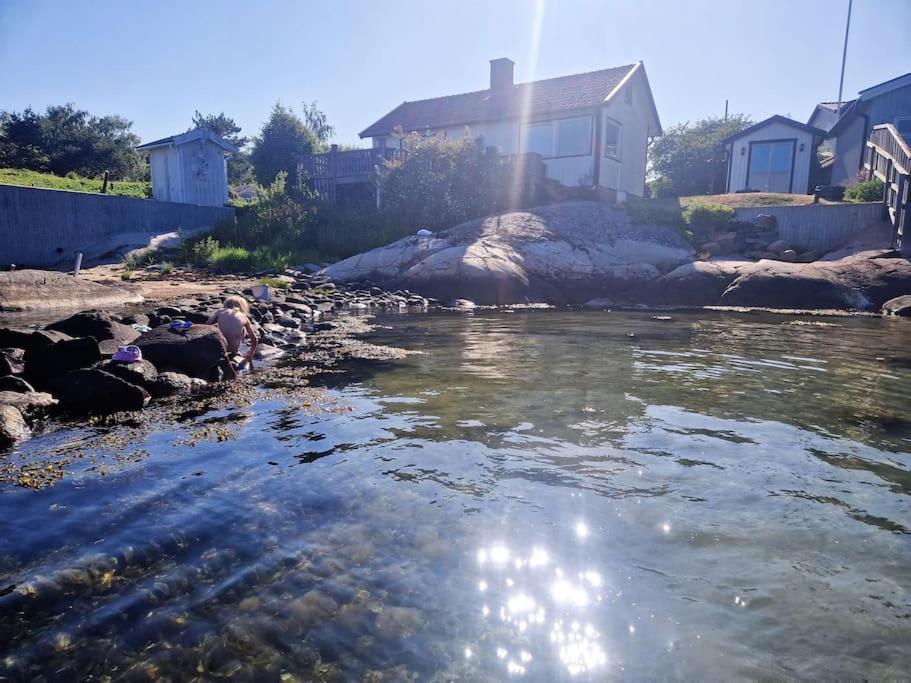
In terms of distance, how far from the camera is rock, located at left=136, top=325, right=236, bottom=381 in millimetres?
7078

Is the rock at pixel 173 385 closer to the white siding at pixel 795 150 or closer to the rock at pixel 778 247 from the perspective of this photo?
the rock at pixel 778 247

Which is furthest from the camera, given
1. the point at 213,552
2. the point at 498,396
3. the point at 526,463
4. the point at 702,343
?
the point at 702,343

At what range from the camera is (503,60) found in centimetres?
3012

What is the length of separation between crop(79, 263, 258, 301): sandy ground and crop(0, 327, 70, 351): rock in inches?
274

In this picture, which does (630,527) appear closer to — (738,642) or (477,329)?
(738,642)

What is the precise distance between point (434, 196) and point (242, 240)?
762 cm

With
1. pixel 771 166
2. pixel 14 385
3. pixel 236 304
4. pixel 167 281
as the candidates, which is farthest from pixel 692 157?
pixel 14 385

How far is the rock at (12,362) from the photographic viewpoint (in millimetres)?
6164

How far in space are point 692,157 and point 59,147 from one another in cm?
4211

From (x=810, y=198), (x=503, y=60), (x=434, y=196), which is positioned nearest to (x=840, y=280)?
(x=810, y=198)

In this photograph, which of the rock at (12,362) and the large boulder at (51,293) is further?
the large boulder at (51,293)

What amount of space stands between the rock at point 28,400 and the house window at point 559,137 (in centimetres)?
2422

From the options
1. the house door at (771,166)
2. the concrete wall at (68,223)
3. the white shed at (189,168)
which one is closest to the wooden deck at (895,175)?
the house door at (771,166)

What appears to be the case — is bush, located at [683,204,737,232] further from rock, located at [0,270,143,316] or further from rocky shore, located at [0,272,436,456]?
rock, located at [0,270,143,316]
